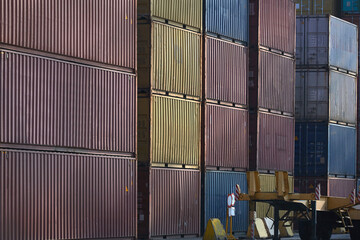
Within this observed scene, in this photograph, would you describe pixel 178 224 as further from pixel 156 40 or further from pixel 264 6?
pixel 264 6

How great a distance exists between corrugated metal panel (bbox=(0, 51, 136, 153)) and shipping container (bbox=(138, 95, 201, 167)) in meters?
1.92

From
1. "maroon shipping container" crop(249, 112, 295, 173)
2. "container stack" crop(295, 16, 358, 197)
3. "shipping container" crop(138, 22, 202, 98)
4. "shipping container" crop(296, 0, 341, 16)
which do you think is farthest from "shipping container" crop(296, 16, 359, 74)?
"shipping container" crop(138, 22, 202, 98)

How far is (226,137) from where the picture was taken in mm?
39750

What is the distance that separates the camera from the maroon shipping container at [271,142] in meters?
42.2

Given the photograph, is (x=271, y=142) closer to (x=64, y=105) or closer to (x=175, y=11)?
(x=175, y=11)

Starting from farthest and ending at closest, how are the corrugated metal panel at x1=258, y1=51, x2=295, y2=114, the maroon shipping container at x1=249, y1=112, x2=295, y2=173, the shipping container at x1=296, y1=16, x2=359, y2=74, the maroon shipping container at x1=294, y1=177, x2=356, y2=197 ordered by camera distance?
the shipping container at x1=296, y1=16, x2=359, y2=74, the maroon shipping container at x1=294, y1=177, x2=356, y2=197, the corrugated metal panel at x1=258, y1=51, x2=295, y2=114, the maroon shipping container at x1=249, y1=112, x2=295, y2=173

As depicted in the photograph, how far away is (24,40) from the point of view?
27.6 metres

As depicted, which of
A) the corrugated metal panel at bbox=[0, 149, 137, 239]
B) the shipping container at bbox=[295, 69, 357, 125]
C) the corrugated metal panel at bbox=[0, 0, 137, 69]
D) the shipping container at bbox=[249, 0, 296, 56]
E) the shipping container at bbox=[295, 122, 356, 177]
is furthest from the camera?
the shipping container at bbox=[295, 69, 357, 125]

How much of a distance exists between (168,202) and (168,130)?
3040mm

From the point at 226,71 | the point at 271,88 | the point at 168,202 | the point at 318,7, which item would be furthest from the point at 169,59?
the point at 318,7

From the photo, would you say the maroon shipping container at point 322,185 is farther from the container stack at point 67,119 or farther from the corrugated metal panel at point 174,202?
the container stack at point 67,119

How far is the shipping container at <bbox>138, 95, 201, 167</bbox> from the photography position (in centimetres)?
3456

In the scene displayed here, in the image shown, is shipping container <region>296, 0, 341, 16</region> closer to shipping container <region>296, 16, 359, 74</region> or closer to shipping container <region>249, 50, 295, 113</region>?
shipping container <region>296, 16, 359, 74</region>

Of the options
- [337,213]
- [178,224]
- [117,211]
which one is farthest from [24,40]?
[337,213]
